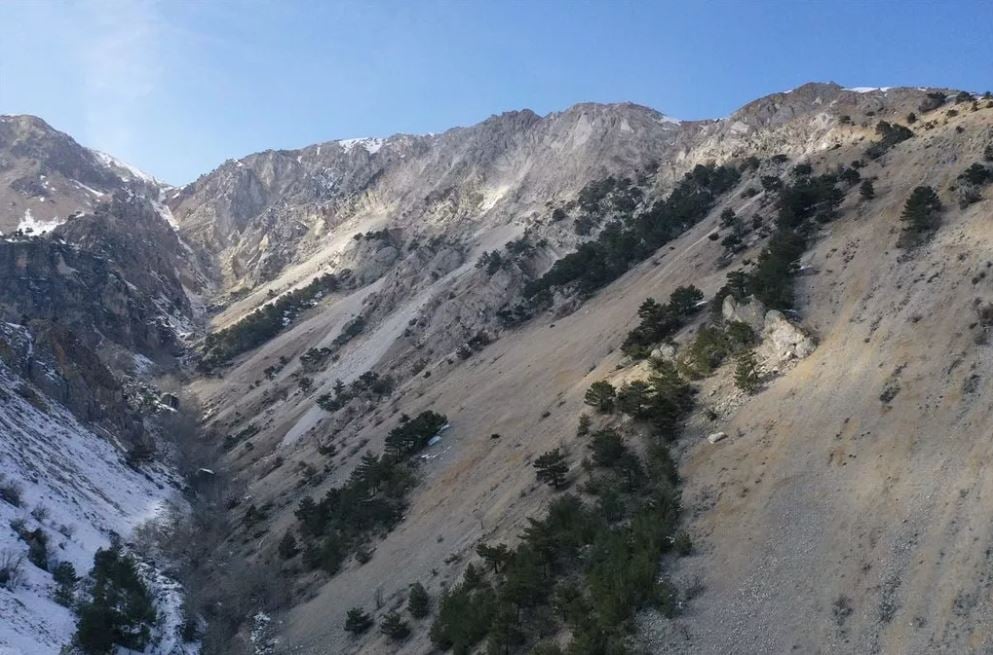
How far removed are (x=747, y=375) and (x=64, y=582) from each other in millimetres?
25046

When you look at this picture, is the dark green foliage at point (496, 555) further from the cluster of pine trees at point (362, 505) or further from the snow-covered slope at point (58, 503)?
the snow-covered slope at point (58, 503)

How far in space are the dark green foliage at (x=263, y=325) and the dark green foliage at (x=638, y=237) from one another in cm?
4086

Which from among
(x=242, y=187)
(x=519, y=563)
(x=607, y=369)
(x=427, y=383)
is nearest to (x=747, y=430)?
(x=519, y=563)

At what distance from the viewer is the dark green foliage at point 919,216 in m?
31.1

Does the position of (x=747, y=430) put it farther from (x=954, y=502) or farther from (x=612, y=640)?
(x=612, y=640)

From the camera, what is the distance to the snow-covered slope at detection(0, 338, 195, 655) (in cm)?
2100

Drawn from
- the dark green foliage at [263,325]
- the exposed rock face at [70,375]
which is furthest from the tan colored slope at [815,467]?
the dark green foliage at [263,325]

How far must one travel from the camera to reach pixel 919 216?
103ft

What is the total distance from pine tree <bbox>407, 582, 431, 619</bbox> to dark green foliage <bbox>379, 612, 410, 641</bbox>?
18.5 inches

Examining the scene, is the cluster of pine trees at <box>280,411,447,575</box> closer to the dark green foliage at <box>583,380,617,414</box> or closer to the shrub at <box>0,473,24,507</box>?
the dark green foliage at <box>583,380,617,414</box>

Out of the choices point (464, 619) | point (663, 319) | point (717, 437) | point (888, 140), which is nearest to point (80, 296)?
point (663, 319)

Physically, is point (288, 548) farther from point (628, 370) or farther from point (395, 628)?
point (628, 370)

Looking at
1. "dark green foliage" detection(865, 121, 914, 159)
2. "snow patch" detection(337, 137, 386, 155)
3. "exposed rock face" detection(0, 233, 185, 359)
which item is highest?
"snow patch" detection(337, 137, 386, 155)

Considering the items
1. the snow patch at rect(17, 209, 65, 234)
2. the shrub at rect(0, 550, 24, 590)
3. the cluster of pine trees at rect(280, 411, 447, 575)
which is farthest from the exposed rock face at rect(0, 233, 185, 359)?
the shrub at rect(0, 550, 24, 590)
